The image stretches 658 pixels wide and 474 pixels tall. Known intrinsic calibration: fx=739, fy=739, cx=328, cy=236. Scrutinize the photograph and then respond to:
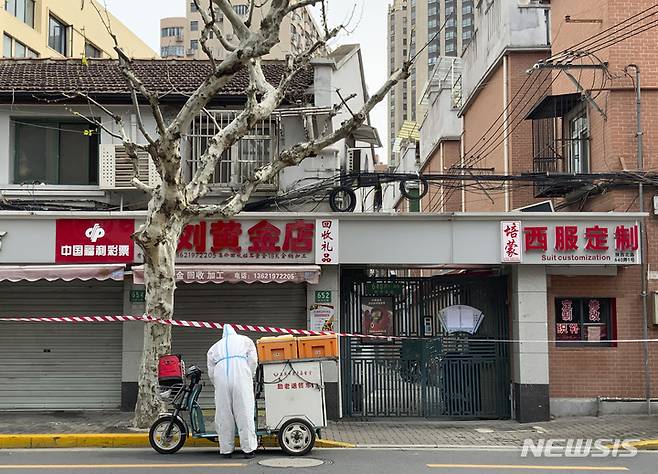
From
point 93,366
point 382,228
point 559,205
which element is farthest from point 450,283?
point 93,366

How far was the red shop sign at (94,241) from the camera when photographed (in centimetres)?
1362

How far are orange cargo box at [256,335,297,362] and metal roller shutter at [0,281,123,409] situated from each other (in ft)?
17.9

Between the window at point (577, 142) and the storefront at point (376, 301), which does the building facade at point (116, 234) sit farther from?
the window at point (577, 142)

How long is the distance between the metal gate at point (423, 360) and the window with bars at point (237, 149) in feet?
10.7

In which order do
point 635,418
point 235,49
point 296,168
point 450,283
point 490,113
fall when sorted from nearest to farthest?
1. point 235,49
2. point 635,418
3. point 450,283
4. point 296,168
5. point 490,113

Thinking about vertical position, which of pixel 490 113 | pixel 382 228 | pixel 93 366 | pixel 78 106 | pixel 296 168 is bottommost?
pixel 93 366

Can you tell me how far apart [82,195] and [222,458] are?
747 cm

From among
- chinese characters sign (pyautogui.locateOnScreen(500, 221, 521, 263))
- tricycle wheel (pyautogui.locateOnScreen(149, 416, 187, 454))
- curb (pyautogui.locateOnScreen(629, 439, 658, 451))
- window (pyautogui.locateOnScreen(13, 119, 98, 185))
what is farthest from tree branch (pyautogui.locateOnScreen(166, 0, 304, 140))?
curb (pyautogui.locateOnScreen(629, 439, 658, 451))

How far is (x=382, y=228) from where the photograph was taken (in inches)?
538

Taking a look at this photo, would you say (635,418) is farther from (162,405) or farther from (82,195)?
(82,195)

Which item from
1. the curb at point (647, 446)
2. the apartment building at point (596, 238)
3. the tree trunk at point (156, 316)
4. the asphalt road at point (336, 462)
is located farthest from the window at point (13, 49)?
the curb at point (647, 446)

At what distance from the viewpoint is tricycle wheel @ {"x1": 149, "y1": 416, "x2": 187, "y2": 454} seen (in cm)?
→ 1002

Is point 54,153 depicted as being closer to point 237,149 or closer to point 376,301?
point 237,149

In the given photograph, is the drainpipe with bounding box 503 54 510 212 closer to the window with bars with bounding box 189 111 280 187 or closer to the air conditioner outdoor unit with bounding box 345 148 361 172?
the air conditioner outdoor unit with bounding box 345 148 361 172
